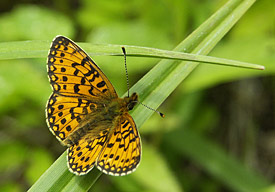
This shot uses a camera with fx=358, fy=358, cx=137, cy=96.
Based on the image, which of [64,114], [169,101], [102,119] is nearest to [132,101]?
[102,119]

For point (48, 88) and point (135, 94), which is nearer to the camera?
point (135, 94)

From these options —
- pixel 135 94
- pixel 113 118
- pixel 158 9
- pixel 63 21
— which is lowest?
pixel 113 118

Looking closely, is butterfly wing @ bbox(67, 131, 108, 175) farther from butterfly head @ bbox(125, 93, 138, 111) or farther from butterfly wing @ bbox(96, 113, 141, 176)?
butterfly head @ bbox(125, 93, 138, 111)

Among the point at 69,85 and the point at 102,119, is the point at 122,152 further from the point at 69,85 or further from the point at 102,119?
the point at 69,85

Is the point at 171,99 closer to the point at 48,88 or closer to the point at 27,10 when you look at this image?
the point at 48,88

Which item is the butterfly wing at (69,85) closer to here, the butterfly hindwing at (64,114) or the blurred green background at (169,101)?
the butterfly hindwing at (64,114)

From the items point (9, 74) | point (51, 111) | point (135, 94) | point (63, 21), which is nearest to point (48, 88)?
point (9, 74)
